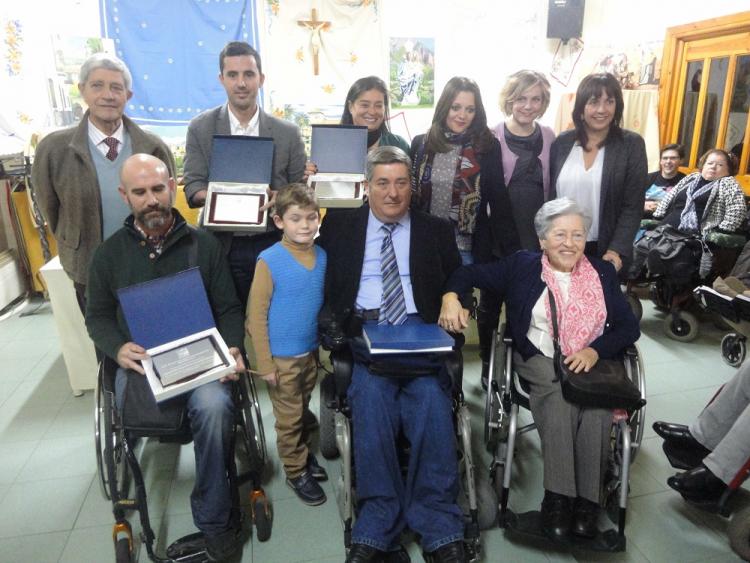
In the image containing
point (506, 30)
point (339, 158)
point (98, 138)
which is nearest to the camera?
point (98, 138)

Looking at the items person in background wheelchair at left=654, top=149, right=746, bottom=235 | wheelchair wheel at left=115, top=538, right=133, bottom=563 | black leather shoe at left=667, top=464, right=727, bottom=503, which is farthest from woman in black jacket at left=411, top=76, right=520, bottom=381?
person in background wheelchair at left=654, top=149, right=746, bottom=235

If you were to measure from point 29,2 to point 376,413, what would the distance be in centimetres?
478

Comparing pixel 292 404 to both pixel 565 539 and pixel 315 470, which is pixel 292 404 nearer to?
pixel 315 470

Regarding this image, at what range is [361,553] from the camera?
1614 millimetres

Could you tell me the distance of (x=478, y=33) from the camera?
5.37 m

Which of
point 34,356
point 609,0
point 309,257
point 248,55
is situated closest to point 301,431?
point 309,257

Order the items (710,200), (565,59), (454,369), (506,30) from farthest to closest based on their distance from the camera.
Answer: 1. (565,59)
2. (506,30)
3. (710,200)
4. (454,369)

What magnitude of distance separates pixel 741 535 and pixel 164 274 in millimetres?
2110

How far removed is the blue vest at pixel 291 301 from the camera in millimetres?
1905

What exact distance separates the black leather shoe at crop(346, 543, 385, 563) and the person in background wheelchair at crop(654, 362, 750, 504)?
1.17 meters

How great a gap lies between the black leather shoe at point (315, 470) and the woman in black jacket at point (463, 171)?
102 centimetres

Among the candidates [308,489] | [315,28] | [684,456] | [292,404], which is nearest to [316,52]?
[315,28]

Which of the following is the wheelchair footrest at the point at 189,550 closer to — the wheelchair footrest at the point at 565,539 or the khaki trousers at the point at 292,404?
the khaki trousers at the point at 292,404

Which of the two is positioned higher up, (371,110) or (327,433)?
(371,110)
